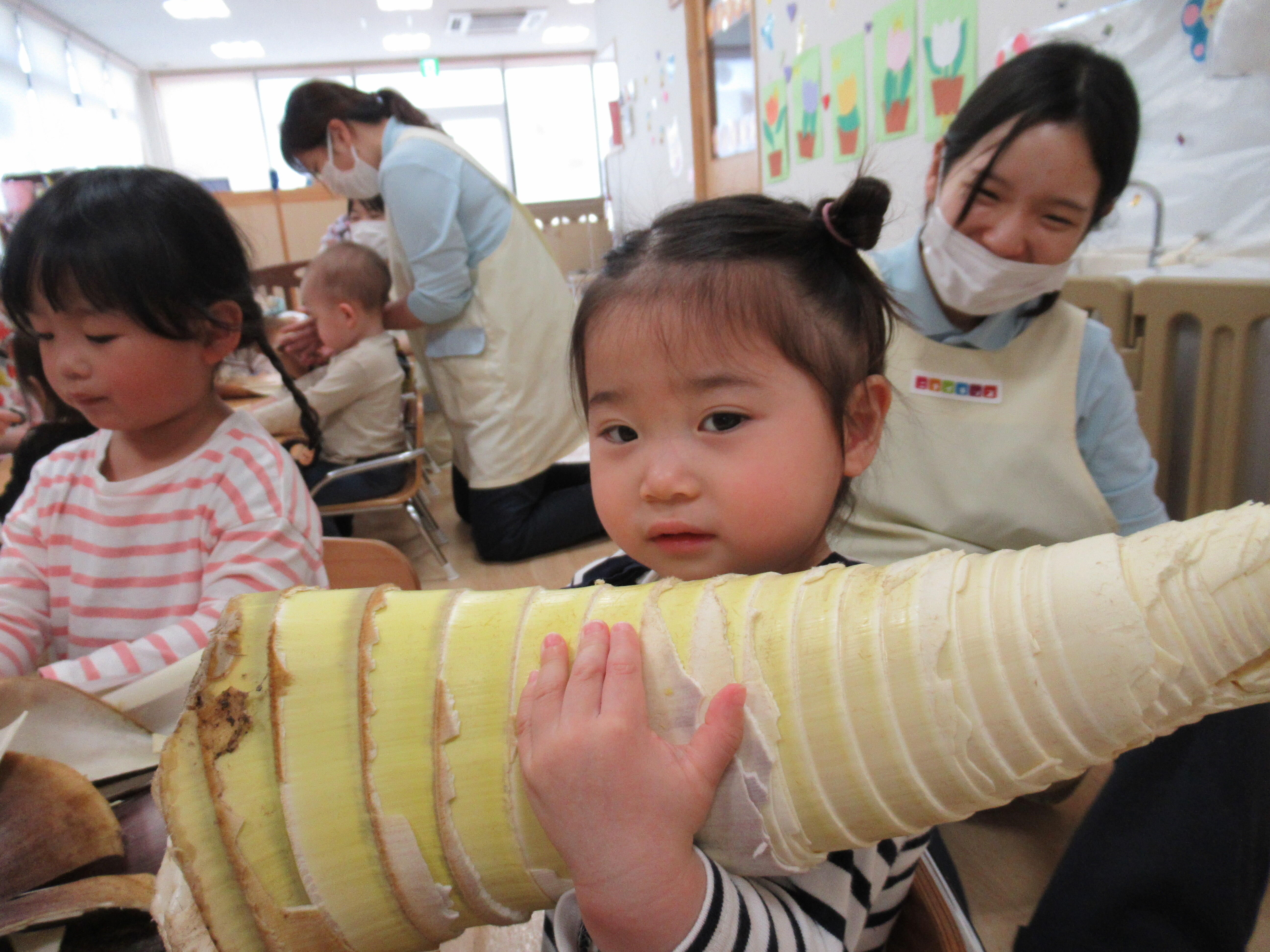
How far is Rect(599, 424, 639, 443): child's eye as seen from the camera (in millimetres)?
579

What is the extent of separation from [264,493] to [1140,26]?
5.49ft

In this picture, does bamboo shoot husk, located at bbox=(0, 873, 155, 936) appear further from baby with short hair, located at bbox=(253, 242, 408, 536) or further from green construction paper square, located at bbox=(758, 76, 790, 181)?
green construction paper square, located at bbox=(758, 76, 790, 181)

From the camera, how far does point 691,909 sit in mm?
370

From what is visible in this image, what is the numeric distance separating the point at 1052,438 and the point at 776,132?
7.76 ft

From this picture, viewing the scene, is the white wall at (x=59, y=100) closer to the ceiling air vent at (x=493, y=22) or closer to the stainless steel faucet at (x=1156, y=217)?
the ceiling air vent at (x=493, y=22)

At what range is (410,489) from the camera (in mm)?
2246

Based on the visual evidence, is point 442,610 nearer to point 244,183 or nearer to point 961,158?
point 961,158

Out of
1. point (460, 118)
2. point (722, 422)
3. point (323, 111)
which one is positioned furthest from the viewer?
point (460, 118)

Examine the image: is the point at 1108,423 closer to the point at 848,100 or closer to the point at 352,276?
the point at 848,100

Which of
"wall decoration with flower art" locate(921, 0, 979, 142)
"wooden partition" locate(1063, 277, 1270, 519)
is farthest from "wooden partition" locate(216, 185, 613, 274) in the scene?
"wooden partition" locate(1063, 277, 1270, 519)

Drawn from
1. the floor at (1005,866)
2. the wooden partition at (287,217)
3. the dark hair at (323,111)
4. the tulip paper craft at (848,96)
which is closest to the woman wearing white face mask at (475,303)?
the dark hair at (323,111)

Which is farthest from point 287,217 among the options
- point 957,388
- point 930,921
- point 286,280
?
point 930,921

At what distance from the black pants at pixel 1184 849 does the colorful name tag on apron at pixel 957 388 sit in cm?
44

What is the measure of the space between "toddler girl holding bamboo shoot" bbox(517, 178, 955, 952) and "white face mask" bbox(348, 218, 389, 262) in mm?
2459
